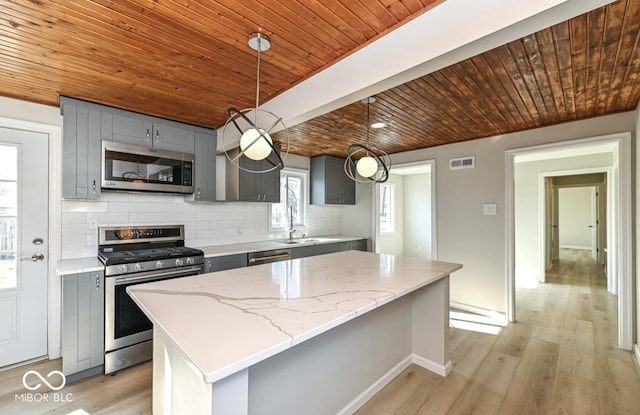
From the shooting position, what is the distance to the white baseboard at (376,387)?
1.91 meters

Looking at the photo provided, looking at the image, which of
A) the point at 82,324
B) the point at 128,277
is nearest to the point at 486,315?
the point at 128,277

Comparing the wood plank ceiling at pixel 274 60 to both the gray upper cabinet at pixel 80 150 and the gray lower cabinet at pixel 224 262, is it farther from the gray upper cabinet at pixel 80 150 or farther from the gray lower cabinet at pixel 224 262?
the gray lower cabinet at pixel 224 262

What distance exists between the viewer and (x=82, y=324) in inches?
91.8

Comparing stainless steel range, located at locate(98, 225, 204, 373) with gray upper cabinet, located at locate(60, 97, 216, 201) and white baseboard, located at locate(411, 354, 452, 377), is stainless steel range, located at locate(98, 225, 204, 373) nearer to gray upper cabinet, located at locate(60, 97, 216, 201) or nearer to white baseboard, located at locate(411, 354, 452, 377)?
gray upper cabinet, located at locate(60, 97, 216, 201)

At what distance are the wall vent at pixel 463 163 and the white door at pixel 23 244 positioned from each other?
4.69 metres

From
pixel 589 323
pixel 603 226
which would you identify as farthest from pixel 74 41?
pixel 603 226

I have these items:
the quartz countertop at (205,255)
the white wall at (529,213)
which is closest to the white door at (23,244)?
the quartz countertop at (205,255)

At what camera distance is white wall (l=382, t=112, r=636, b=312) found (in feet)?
12.0

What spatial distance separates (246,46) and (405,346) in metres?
2.59

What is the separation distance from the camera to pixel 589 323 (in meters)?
3.45

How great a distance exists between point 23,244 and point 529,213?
748 cm

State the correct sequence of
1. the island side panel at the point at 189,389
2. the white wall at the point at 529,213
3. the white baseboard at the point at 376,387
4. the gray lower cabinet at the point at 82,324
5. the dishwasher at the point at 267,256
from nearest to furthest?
the island side panel at the point at 189,389 → the white baseboard at the point at 376,387 → the gray lower cabinet at the point at 82,324 → the dishwasher at the point at 267,256 → the white wall at the point at 529,213

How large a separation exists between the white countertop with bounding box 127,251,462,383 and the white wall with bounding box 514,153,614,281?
4.49 meters

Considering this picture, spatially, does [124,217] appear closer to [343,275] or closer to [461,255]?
[343,275]
